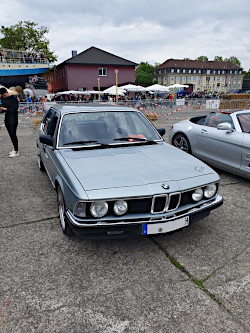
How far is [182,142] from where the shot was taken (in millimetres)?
6734

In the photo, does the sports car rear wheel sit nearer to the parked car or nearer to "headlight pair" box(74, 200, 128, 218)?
the parked car

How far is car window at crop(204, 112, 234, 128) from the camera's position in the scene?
5.55 metres

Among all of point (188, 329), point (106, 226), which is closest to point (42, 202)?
point (106, 226)

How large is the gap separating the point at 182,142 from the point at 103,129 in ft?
11.0

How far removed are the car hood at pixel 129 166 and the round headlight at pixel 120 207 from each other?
172 millimetres

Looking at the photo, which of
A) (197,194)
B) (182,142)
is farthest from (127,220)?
Result: (182,142)

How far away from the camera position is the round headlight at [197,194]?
2.94 m

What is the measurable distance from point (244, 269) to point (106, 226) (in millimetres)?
1534

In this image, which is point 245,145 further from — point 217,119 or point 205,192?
point 205,192

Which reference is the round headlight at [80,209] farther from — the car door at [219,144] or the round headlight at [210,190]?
the car door at [219,144]

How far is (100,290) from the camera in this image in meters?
2.44

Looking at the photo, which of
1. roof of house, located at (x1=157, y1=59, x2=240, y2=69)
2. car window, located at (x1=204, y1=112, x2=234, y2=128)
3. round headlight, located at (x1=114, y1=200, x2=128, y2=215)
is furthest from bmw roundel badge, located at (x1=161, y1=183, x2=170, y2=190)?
roof of house, located at (x1=157, y1=59, x2=240, y2=69)

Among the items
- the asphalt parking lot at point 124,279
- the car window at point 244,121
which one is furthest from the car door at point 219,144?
the asphalt parking lot at point 124,279

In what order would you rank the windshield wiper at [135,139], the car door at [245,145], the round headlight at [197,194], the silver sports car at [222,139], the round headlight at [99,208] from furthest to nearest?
1. the silver sports car at [222,139]
2. the car door at [245,145]
3. the windshield wiper at [135,139]
4. the round headlight at [197,194]
5. the round headlight at [99,208]
